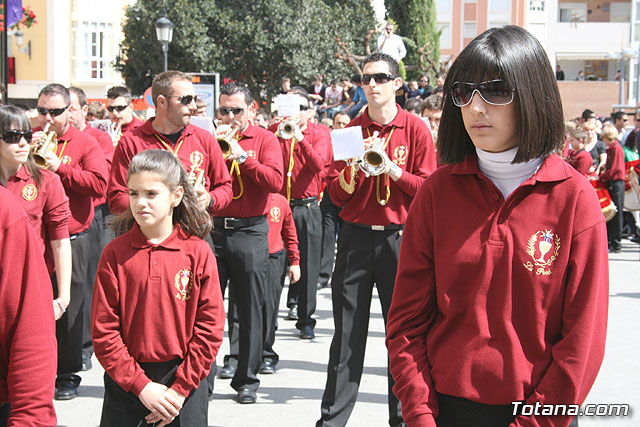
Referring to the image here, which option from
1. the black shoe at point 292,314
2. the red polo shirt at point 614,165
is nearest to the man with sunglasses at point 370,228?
the black shoe at point 292,314

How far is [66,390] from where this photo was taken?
6.51 meters

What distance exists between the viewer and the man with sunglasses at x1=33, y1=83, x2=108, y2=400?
259 inches

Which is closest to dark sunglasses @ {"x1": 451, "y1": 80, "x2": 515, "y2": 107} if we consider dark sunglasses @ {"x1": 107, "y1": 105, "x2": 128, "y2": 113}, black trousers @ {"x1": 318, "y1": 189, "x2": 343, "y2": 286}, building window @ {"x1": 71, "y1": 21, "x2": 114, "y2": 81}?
→ dark sunglasses @ {"x1": 107, "y1": 105, "x2": 128, "y2": 113}

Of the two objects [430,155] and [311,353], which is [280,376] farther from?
[430,155]

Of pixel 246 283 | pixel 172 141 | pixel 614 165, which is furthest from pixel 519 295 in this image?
pixel 614 165

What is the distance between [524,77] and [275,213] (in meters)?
5.21

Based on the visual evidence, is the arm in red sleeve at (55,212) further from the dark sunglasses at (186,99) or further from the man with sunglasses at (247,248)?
the man with sunglasses at (247,248)

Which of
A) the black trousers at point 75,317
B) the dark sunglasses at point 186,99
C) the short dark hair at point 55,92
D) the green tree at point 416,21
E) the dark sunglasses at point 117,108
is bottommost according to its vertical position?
the black trousers at point 75,317

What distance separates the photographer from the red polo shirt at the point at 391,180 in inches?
219

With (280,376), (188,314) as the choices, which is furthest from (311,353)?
(188,314)

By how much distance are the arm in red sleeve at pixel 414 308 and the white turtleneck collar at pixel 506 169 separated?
0.22 metres

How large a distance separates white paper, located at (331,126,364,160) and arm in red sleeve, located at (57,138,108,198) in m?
2.41

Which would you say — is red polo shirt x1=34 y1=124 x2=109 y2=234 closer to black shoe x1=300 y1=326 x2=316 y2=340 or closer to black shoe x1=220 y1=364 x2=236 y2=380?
A: black shoe x1=220 y1=364 x2=236 y2=380

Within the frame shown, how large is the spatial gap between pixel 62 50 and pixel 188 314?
46.8 metres
